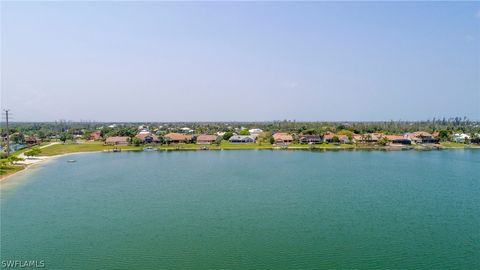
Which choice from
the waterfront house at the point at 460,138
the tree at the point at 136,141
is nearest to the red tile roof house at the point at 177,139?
the tree at the point at 136,141

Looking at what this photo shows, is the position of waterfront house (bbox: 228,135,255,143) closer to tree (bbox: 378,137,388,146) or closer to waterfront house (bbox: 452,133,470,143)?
tree (bbox: 378,137,388,146)

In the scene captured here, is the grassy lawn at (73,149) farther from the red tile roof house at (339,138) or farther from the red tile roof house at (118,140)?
the red tile roof house at (339,138)

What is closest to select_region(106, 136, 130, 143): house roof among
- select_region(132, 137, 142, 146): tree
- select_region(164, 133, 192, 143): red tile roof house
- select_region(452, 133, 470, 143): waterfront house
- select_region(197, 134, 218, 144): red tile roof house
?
select_region(132, 137, 142, 146): tree

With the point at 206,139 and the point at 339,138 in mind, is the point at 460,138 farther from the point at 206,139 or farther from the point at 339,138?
the point at 206,139

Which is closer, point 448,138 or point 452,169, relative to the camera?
point 452,169

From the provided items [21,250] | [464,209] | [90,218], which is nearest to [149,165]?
[90,218]

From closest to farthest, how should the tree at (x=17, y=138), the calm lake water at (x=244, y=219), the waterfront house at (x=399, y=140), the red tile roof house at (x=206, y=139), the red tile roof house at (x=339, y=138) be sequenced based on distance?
the calm lake water at (x=244, y=219) → the waterfront house at (x=399, y=140) → the red tile roof house at (x=339, y=138) → the red tile roof house at (x=206, y=139) → the tree at (x=17, y=138)

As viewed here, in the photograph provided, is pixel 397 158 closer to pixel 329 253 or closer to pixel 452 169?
pixel 452 169

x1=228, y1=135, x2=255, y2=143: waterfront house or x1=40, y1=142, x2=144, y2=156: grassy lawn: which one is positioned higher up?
x1=228, y1=135, x2=255, y2=143: waterfront house
